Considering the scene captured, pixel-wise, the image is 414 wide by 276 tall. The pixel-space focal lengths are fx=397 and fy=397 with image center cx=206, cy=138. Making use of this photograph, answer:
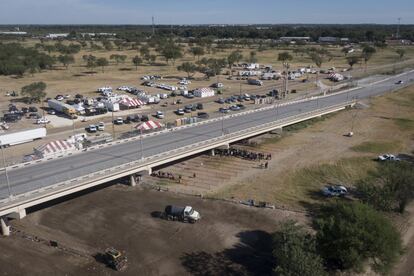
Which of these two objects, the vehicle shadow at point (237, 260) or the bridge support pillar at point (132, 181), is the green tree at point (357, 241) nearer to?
the vehicle shadow at point (237, 260)

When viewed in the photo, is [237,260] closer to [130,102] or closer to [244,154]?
[244,154]

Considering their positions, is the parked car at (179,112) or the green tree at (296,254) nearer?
the green tree at (296,254)

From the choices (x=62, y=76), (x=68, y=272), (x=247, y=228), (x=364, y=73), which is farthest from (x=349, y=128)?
(x=62, y=76)

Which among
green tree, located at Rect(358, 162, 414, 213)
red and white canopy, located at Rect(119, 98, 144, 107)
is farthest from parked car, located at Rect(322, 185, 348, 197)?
red and white canopy, located at Rect(119, 98, 144, 107)

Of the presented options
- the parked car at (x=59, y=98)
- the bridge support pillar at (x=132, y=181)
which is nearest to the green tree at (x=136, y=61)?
the parked car at (x=59, y=98)

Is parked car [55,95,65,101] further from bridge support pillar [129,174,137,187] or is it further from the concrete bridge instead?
bridge support pillar [129,174,137,187]

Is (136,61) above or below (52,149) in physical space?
above

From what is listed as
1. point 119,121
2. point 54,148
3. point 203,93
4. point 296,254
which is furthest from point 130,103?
point 296,254

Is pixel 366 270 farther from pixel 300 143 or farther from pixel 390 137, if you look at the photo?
pixel 390 137
